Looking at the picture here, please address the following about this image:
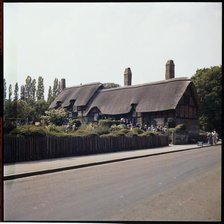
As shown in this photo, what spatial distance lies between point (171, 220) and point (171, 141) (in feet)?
56.6

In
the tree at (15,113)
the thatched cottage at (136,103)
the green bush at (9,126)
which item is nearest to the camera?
the tree at (15,113)

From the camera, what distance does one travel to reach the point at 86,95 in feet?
82.7

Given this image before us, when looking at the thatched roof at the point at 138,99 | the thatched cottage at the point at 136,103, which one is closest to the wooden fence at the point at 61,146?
the thatched cottage at the point at 136,103

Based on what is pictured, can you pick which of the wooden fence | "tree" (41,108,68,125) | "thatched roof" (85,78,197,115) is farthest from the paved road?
"thatched roof" (85,78,197,115)

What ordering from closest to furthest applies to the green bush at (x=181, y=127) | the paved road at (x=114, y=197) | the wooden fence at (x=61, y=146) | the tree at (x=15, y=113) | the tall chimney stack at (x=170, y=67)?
the paved road at (x=114, y=197) → the tall chimney stack at (x=170, y=67) → the tree at (x=15, y=113) → the wooden fence at (x=61, y=146) → the green bush at (x=181, y=127)

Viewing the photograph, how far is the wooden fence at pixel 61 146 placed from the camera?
36.2 ft

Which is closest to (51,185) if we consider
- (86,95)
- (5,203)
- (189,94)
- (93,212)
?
(5,203)

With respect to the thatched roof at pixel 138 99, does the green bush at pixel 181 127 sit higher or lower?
lower

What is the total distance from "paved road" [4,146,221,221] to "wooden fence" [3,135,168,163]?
2.94m

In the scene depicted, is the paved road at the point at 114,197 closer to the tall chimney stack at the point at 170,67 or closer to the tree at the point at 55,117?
the tall chimney stack at the point at 170,67

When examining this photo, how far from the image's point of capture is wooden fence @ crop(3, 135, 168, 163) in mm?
11023

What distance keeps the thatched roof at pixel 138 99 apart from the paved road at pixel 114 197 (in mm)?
14564

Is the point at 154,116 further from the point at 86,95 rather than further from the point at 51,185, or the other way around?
the point at 51,185

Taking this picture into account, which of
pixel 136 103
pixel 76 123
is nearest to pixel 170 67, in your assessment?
pixel 76 123
